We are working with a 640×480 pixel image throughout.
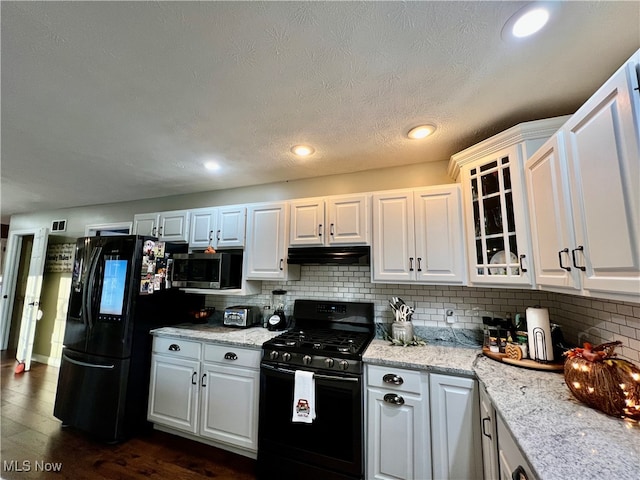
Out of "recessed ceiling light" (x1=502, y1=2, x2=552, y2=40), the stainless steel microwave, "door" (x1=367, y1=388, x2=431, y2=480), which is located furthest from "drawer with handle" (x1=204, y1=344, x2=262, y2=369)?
"recessed ceiling light" (x1=502, y1=2, x2=552, y2=40)

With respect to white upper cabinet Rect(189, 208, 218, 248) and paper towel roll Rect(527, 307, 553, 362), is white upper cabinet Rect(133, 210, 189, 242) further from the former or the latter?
paper towel roll Rect(527, 307, 553, 362)

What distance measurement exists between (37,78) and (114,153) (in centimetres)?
97

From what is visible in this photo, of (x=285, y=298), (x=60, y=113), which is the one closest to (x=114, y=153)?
(x=60, y=113)

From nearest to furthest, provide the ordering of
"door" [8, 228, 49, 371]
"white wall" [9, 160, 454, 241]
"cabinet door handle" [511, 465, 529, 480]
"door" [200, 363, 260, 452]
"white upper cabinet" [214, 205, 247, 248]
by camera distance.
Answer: "cabinet door handle" [511, 465, 529, 480] < "door" [200, 363, 260, 452] < "white wall" [9, 160, 454, 241] < "white upper cabinet" [214, 205, 247, 248] < "door" [8, 228, 49, 371]

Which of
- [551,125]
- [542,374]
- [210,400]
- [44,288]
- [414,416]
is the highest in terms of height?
[551,125]

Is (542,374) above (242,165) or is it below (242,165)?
below

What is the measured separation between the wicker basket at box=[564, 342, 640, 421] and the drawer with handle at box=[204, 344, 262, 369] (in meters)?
1.91

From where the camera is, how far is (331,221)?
Answer: 2.41m

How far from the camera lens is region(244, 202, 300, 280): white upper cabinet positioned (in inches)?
100

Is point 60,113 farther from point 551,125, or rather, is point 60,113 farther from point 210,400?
point 551,125

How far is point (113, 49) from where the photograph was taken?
4.08 ft

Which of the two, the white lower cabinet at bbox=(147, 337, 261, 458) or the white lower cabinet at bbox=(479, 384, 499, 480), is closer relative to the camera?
the white lower cabinet at bbox=(479, 384, 499, 480)

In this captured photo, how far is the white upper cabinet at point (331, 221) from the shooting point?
7.62ft

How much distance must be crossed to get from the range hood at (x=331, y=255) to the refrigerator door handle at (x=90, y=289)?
6.23ft
